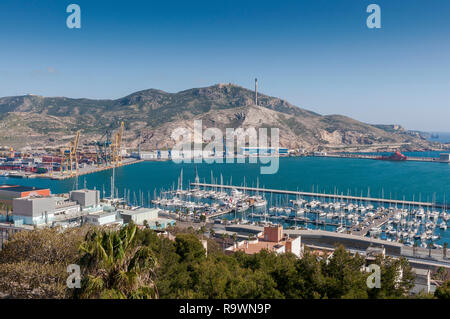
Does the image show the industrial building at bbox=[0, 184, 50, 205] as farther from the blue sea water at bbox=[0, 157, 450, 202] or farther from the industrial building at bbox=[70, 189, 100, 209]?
the blue sea water at bbox=[0, 157, 450, 202]

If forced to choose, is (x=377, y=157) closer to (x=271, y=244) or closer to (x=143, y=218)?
(x=143, y=218)

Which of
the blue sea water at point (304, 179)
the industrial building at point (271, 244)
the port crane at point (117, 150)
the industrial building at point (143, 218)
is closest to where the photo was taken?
the industrial building at point (271, 244)

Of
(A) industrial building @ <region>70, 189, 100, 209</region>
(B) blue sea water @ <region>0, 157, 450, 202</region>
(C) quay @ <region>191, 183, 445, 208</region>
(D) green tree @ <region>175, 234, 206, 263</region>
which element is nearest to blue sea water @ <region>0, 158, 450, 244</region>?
(B) blue sea water @ <region>0, 157, 450, 202</region>

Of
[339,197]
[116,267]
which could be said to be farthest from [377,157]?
[116,267]

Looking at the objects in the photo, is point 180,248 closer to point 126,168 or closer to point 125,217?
point 125,217

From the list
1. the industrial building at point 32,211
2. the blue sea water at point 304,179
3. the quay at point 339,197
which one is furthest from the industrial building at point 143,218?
the quay at point 339,197

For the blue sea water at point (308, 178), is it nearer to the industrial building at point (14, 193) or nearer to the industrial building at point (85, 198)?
the industrial building at point (14, 193)
